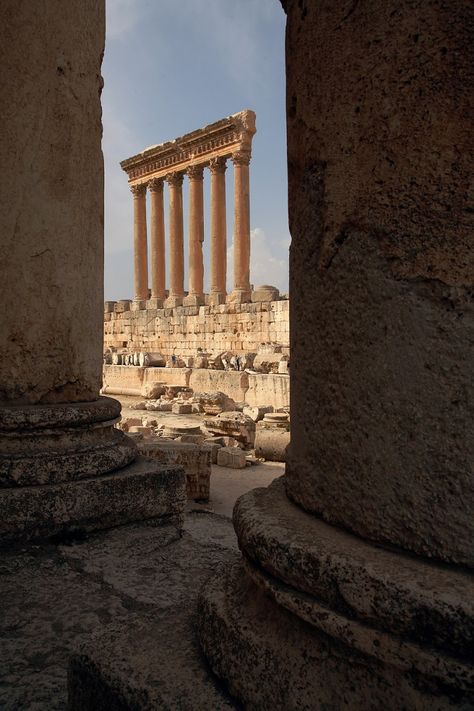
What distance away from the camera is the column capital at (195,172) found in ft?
80.9

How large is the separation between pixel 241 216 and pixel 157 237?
20.8 feet

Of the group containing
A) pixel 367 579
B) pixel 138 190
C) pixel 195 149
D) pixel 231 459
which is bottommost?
pixel 231 459

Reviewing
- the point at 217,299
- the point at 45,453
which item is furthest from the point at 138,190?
the point at 45,453

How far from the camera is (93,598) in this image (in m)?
2.32

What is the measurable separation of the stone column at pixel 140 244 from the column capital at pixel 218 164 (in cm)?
586

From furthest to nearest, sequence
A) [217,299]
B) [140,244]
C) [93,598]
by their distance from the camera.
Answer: [140,244], [217,299], [93,598]

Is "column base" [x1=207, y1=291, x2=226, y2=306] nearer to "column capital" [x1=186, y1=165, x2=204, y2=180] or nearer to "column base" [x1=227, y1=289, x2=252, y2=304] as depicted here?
"column base" [x1=227, y1=289, x2=252, y2=304]

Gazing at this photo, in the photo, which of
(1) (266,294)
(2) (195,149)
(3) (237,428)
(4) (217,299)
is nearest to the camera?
(3) (237,428)

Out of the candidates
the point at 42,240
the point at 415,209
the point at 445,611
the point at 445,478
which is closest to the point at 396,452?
the point at 445,478

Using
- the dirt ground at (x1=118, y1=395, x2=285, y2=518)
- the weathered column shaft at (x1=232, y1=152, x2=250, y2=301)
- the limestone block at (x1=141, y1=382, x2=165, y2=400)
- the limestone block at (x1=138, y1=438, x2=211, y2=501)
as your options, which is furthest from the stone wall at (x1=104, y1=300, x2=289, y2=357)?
the limestone block at (x1=138, y1=438, x2=211, y2=501)

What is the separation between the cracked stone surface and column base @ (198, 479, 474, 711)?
0.46 feet

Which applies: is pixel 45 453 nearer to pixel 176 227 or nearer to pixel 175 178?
pixel 176 227

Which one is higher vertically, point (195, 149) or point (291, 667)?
point (195, 149)

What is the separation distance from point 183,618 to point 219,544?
1324 millimetres
